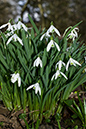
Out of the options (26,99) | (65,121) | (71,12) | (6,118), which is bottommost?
(65,121)

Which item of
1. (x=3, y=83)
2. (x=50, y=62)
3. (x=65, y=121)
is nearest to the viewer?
(x=50, y=62)

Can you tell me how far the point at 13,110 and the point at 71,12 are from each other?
755 centimetres

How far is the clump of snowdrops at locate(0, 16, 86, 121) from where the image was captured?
1402 millimetres

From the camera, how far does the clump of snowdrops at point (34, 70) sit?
4.60ft

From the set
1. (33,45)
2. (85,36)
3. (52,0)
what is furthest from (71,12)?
(33,45)

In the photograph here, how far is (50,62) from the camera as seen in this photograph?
4.55ft

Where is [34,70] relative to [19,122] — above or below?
above

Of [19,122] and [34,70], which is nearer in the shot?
[34,70]

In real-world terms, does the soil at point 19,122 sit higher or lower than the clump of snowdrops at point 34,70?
lower

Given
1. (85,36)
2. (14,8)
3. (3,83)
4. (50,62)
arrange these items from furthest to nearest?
(14,8), (85,36), (3,83), (50,62)

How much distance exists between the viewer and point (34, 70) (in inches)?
55.7

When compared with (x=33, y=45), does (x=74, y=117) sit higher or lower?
lower

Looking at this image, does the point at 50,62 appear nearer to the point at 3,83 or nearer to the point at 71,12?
the point at 3,83

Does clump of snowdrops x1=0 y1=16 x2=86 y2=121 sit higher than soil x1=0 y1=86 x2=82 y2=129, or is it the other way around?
clump of snowdrops x1=0 y1=16 x2=86 y2=121
